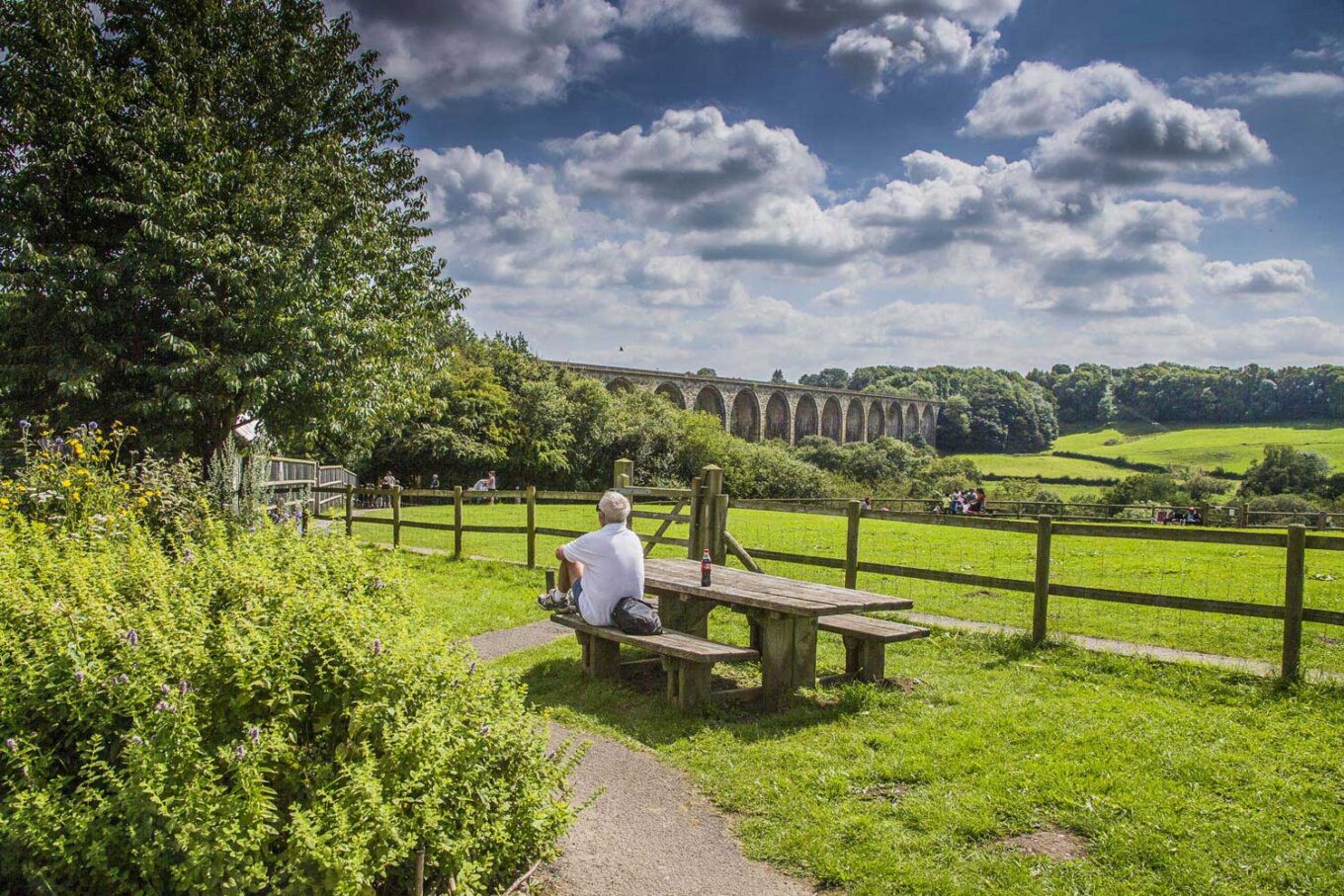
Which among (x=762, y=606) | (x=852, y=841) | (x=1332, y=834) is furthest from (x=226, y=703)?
(x=1332, y=834)

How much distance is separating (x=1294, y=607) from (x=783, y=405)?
78130 mm

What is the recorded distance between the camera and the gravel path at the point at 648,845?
11.1ft

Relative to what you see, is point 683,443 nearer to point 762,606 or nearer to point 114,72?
point 114,72

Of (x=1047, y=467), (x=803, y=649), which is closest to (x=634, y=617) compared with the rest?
(x=803, y=649)

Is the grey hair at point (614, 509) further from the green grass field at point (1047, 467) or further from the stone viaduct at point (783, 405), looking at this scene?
the green grass field at point (1047, 467)

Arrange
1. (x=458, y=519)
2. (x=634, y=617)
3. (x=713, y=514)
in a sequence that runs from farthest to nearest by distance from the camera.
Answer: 1. (x=458, y=519)
2. (x=713, y=514)
3. (x=634, y=617)

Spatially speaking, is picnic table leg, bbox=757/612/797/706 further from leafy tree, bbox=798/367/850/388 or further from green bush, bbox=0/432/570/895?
leafy tree, bbox=798/367/850/388

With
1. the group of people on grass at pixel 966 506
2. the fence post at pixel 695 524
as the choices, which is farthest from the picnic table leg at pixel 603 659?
the group of people on grass at pixel 966 506

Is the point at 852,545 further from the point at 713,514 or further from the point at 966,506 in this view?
the point at 966,506

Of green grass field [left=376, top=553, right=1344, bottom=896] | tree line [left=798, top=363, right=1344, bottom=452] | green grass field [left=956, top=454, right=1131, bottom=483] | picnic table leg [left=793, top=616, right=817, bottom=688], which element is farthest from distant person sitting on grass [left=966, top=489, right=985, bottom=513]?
tree line [left=798, top=363, right=1344, bottom=452]

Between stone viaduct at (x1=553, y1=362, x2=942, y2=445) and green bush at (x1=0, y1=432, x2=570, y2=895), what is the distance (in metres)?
48.7

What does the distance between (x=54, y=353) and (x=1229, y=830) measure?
503 inches

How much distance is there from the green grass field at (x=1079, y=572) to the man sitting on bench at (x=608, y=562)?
4638mm

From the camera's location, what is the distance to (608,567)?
5.94 metres
